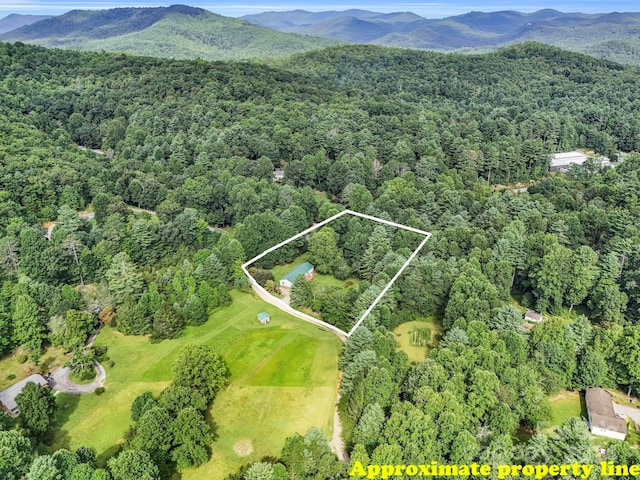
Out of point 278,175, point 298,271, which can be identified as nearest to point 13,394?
point 298,271

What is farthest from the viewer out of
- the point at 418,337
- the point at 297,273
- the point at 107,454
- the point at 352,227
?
the point at 352,227

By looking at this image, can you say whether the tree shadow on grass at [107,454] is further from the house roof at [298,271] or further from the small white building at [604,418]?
the small white building at [604,418]

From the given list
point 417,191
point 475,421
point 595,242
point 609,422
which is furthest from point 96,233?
point 595,242

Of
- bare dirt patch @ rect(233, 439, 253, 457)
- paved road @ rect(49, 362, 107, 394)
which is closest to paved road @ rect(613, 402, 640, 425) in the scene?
bare dirt patch @ rect(233, 439, 253, 457)

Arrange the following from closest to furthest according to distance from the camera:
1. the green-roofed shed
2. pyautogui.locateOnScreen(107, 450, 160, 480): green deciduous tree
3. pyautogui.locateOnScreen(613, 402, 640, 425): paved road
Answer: pyautogui.locateOnScreen(107, 450, 160, 480): green deciduous tree, pyautogui.locateOnScreen(613, 402, 640, 425): paved road, the green-roofed shed

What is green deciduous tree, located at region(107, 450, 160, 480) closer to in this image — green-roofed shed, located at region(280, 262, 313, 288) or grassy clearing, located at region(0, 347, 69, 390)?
green-roofed shed, located at region(280, 262, 313, 288)

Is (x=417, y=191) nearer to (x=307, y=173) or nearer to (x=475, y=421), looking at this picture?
(x=307, y=173)

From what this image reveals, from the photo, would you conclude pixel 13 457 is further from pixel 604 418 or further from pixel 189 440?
pixel 604 418
